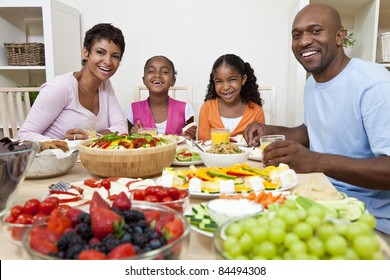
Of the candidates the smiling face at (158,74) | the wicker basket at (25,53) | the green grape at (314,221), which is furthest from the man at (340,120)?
the wicker basket at (25,53)

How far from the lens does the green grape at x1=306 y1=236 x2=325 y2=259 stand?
1.64 feet

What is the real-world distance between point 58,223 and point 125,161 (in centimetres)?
52

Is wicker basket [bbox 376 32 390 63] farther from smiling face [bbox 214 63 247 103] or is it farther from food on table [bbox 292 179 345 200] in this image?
food on table [bbox 292 179 345 200]

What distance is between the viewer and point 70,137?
5.35 feet

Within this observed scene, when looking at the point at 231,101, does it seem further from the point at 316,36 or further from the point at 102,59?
the point at 316,36

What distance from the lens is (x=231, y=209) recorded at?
697 millimetres

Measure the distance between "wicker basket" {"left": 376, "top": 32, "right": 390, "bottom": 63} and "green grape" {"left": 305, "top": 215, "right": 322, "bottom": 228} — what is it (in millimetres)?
2468

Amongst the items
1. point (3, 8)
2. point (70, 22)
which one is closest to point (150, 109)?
point (70, 22)

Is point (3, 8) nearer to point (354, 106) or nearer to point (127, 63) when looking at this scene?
point (127, 63)

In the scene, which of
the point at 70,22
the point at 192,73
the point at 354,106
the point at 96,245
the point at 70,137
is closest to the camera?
the point at 96,245

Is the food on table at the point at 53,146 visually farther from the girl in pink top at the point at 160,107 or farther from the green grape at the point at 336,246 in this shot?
the girl in pink top at the point at 160,107

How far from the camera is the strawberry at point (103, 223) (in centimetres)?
53
